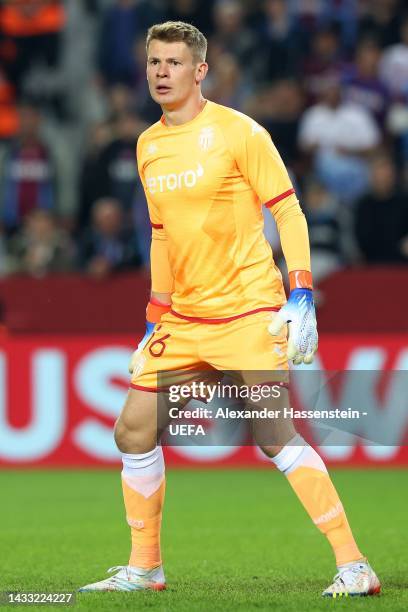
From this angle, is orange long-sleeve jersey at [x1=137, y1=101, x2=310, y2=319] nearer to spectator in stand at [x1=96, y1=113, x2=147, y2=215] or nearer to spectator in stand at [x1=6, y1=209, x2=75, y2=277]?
spectator in stand at [x1=6, y1=209, x2=75, y2=277]

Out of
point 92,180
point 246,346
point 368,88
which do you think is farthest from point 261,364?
point 368,88

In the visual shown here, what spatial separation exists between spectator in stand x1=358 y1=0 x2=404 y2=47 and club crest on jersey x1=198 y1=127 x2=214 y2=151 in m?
8.11

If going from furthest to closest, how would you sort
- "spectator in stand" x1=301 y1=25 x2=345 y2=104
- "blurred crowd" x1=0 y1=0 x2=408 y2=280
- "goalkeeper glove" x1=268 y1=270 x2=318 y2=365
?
"spectator in stand" x1=301 y1=25 x2=345 y2=104 → "blurred crowd" x1=0 y1=0 x2=408 y2=280 → "goalkeeper glove" x1=268 y1=270 x2=318 y2=365

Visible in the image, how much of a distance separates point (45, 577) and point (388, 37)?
868cm

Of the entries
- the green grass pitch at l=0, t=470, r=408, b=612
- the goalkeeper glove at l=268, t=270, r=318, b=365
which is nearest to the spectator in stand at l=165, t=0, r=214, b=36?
the green grass pitch at l=0, t=470, r=408, b=612

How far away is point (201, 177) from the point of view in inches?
207

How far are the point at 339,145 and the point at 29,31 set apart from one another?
11.8 feet

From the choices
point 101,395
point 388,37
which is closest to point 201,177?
point 101,395

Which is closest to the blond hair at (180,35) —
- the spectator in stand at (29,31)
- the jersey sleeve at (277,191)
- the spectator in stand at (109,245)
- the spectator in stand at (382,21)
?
the jersey sleeve at (277,191)

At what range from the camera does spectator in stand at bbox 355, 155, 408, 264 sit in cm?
1117

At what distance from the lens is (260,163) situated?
5195 mm

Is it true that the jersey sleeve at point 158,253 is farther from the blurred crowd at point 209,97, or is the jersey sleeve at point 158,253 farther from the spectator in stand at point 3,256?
the spectator in stand at point 3,256

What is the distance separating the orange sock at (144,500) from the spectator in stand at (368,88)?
762 centimetres

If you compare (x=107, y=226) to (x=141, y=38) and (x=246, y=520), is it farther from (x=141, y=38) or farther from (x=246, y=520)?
(x=246, y=520)
